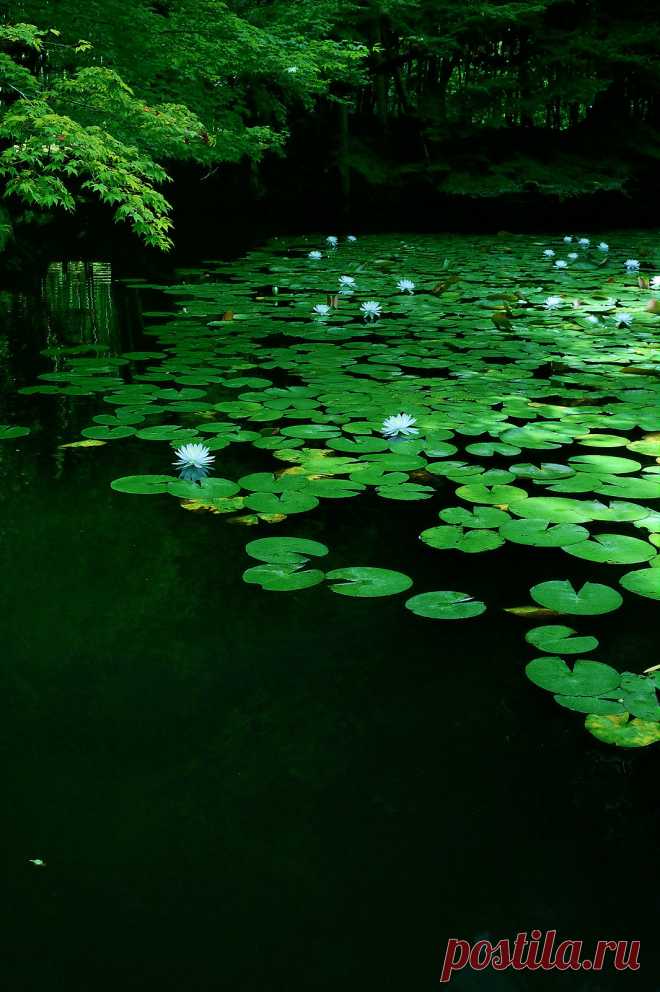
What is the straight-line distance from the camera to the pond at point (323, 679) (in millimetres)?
674

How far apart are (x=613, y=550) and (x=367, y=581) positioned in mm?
404

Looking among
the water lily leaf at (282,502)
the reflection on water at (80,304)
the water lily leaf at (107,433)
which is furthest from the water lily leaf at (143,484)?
the reflection on water at (80,304)

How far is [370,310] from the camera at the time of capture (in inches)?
126

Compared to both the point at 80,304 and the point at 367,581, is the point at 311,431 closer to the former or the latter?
the point at 367,581

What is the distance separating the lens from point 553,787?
Result: 830 mm

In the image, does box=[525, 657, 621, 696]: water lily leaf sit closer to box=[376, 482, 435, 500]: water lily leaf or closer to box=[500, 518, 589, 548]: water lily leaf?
box=[500, 518, 589, 548]: water lily leaf

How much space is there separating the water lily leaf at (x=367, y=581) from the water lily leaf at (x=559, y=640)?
21 centimetres

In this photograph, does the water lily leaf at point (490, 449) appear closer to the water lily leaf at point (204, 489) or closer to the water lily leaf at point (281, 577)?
the water lily leaf at point (204, 489)

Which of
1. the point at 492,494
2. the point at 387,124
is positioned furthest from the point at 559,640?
the point at 387,124

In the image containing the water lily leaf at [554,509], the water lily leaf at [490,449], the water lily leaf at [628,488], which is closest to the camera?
the water lily leaf at [554,509]

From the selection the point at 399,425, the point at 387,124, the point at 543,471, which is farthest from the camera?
the point at 387,124

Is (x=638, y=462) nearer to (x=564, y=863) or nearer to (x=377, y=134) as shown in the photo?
(x=564, y=863)

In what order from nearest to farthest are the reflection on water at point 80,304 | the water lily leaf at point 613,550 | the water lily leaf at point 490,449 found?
the water lily leaf at point 613,550 → the water lily leaf at point 490,449 → the reflection on water at point 80,304

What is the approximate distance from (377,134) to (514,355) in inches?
282
